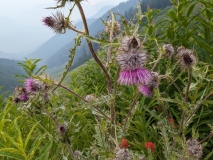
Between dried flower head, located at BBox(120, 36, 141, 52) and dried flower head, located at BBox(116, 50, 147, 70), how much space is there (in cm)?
3

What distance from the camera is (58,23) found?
1.63m

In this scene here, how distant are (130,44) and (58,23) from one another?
51 centimetres

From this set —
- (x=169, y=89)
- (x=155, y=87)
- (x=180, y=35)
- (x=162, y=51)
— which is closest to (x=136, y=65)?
(x=162, y=51)

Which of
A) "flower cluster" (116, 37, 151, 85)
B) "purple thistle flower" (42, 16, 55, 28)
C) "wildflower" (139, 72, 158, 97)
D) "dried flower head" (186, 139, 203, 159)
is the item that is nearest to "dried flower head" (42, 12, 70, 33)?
"purple thistle flower" (42, 16, 55, 28)

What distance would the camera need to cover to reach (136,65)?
4.90 feet

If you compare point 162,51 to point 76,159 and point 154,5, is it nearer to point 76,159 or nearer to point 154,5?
point 76,159

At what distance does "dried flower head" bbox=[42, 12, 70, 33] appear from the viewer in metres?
1.62

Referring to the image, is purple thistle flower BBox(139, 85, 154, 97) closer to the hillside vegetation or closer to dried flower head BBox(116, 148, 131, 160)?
the hillside vegetation

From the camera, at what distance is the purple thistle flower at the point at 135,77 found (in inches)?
58.1

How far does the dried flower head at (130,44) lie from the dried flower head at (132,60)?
0.03 m

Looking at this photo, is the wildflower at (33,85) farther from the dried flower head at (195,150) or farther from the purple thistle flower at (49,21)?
the dried flower head at (195,150)

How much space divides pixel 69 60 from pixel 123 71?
13.0 inches

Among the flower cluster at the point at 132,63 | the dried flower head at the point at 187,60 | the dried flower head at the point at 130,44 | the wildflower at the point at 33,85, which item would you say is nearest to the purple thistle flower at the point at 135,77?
the flower cluster at the point at 132,63

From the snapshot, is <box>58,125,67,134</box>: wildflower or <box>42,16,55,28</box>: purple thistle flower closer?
<box>42,16,55,28</box>: purple thistle flower
